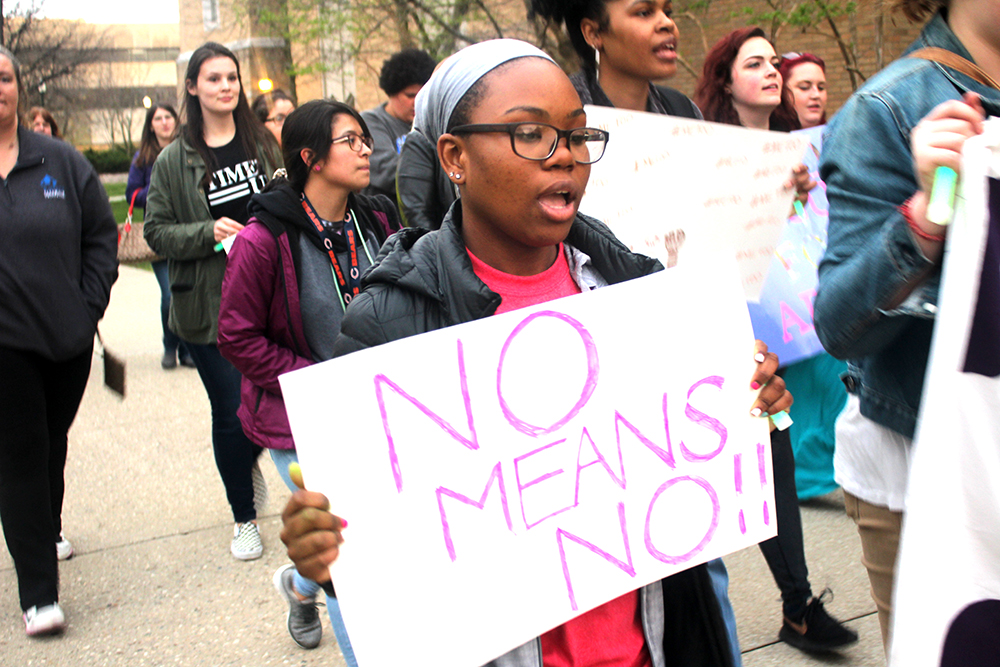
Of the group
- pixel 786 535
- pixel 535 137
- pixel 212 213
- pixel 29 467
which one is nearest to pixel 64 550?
pixel 29 467

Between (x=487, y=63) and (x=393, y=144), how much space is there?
3.91 metres

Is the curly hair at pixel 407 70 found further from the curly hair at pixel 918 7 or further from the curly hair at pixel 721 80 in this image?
the curly hair at pixel 918 7

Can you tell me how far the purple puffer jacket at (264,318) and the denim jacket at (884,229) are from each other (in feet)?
6.35

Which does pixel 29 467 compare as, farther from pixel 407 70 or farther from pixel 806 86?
pixel 806 86

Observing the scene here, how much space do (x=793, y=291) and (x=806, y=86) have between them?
1.60 meters

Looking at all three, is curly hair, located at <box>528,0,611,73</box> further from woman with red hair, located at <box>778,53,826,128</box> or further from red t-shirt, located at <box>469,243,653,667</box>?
woman with red hair, located at <box>778,53,826,128</box>

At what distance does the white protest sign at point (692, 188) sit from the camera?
275 cm

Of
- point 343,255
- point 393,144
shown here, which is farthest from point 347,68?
point 343,255

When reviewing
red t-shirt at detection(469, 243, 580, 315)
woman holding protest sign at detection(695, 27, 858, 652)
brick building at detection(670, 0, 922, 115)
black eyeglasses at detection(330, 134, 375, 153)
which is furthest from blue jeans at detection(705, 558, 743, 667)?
brick building at detection(670, 0, 922, 115)

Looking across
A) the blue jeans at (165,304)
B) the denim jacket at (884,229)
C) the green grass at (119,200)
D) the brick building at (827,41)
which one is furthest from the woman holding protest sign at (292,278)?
the green grass at (119,200)

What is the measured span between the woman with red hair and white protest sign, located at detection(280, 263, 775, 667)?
3.19 m

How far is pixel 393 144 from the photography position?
549 cm

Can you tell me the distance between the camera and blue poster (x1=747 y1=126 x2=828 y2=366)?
3.31m

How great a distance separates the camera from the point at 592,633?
1687 millimetres
